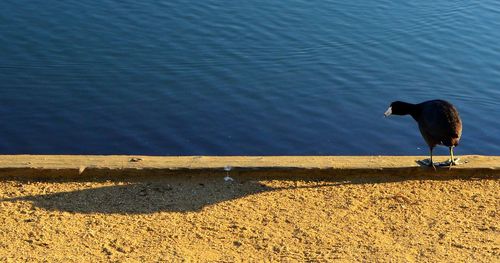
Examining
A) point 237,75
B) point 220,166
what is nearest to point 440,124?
point 220,166

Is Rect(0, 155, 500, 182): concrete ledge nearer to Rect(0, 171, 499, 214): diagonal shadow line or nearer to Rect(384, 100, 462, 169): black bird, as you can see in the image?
Rect(0, 171, 499, 214): diagonal shadow line

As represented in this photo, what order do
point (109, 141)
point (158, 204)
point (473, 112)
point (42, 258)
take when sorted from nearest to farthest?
point (42, 258)
point (158, 204)
point (109, 141)
point (473, 112)

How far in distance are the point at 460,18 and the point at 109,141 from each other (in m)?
9.00

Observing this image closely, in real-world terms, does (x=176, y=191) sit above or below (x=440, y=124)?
below

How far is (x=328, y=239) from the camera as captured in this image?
7098 mm

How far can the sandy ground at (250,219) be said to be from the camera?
679 cm

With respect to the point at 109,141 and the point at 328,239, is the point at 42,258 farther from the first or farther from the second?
the point at 109,141

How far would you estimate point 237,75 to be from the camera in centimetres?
1343

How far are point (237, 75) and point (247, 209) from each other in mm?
5981

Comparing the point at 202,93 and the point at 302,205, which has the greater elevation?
the point at 302,205

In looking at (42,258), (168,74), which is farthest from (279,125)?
(42,258)

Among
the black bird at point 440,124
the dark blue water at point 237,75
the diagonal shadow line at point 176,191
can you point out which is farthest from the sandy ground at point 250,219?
the dark blue water at point 237,75

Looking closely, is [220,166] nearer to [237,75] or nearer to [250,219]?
[250,219]

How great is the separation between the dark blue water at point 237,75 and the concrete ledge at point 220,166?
2.56 metres
